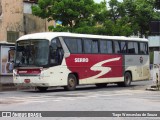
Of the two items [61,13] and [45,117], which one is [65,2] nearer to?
[61,13]

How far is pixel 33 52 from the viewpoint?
24859 millimetres

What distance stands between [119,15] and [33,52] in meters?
26.0

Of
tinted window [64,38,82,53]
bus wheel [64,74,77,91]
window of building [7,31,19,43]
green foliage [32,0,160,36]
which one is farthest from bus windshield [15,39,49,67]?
window of building [7,31,19,43]

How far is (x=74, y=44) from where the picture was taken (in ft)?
86.7

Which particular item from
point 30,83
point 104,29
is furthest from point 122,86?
point 104,29

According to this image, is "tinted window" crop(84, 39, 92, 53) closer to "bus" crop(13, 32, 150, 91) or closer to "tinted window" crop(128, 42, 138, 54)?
"bus" crop(13, 32, 150, 91)

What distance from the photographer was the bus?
24.7 meters

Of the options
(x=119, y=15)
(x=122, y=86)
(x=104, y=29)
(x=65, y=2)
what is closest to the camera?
(x=122, y=86)

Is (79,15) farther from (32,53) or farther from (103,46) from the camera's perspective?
(32,53)

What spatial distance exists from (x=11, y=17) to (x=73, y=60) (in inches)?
510

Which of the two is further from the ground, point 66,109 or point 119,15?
point 119,15

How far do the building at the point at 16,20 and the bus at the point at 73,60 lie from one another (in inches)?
405

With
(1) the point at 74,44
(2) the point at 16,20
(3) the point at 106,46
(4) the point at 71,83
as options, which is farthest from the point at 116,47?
(2) the point at 16,20

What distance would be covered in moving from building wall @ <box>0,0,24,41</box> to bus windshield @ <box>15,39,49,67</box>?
37.8 feet
